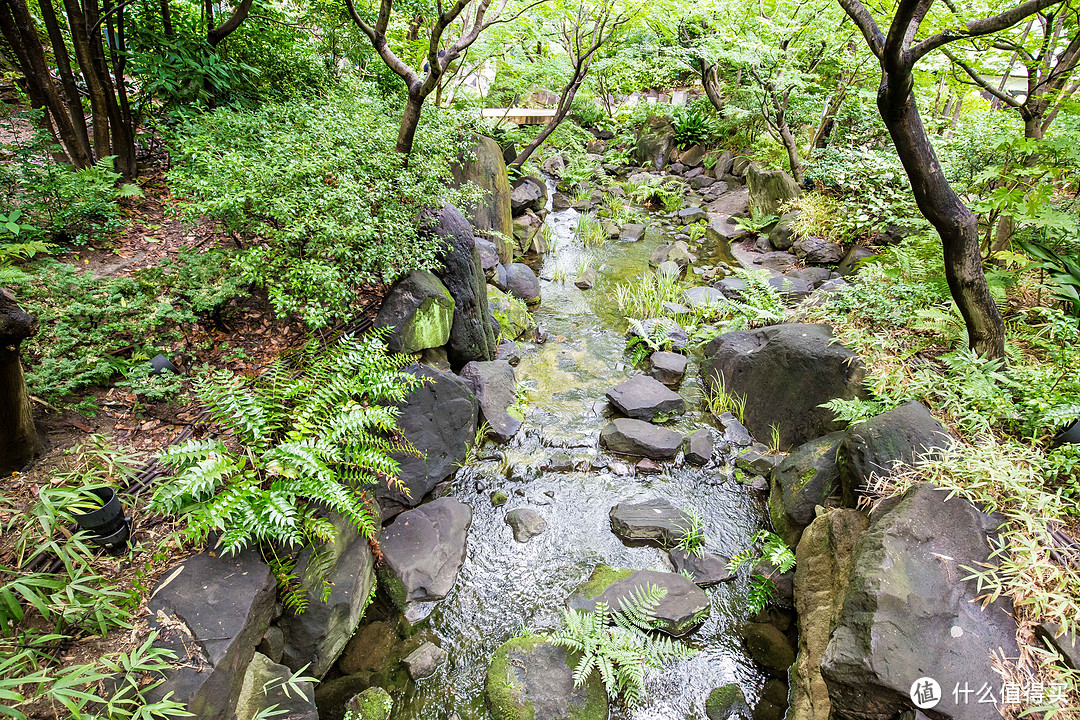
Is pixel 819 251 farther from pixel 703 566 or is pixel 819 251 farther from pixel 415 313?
pixel 415 313

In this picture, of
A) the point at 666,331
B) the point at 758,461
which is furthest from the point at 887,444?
the point at 666,331

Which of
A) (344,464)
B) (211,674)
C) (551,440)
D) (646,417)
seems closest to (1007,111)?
(646,417)

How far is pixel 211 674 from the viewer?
7.45 ft

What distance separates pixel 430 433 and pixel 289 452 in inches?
62.6

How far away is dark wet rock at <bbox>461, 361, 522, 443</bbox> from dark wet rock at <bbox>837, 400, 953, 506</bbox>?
10.5 ft

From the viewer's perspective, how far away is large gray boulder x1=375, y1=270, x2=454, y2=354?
14.8 feet

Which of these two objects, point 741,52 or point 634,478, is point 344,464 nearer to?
point 634,478

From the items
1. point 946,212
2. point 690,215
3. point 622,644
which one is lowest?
point 622,644

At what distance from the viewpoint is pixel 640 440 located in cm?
512

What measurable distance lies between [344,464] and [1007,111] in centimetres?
929

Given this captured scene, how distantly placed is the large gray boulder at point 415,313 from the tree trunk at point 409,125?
1.72 m

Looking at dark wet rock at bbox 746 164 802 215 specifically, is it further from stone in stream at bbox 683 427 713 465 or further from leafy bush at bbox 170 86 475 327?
leafy bush at bbox 170 86 475 327

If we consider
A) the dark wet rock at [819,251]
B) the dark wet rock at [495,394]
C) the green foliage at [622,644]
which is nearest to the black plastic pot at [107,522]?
the green foliage at [622,644]

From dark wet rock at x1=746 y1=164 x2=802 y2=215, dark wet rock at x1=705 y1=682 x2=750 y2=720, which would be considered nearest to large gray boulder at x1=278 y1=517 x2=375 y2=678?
dark wet rock at x1=705 y1=682 x2=750 y2=720
